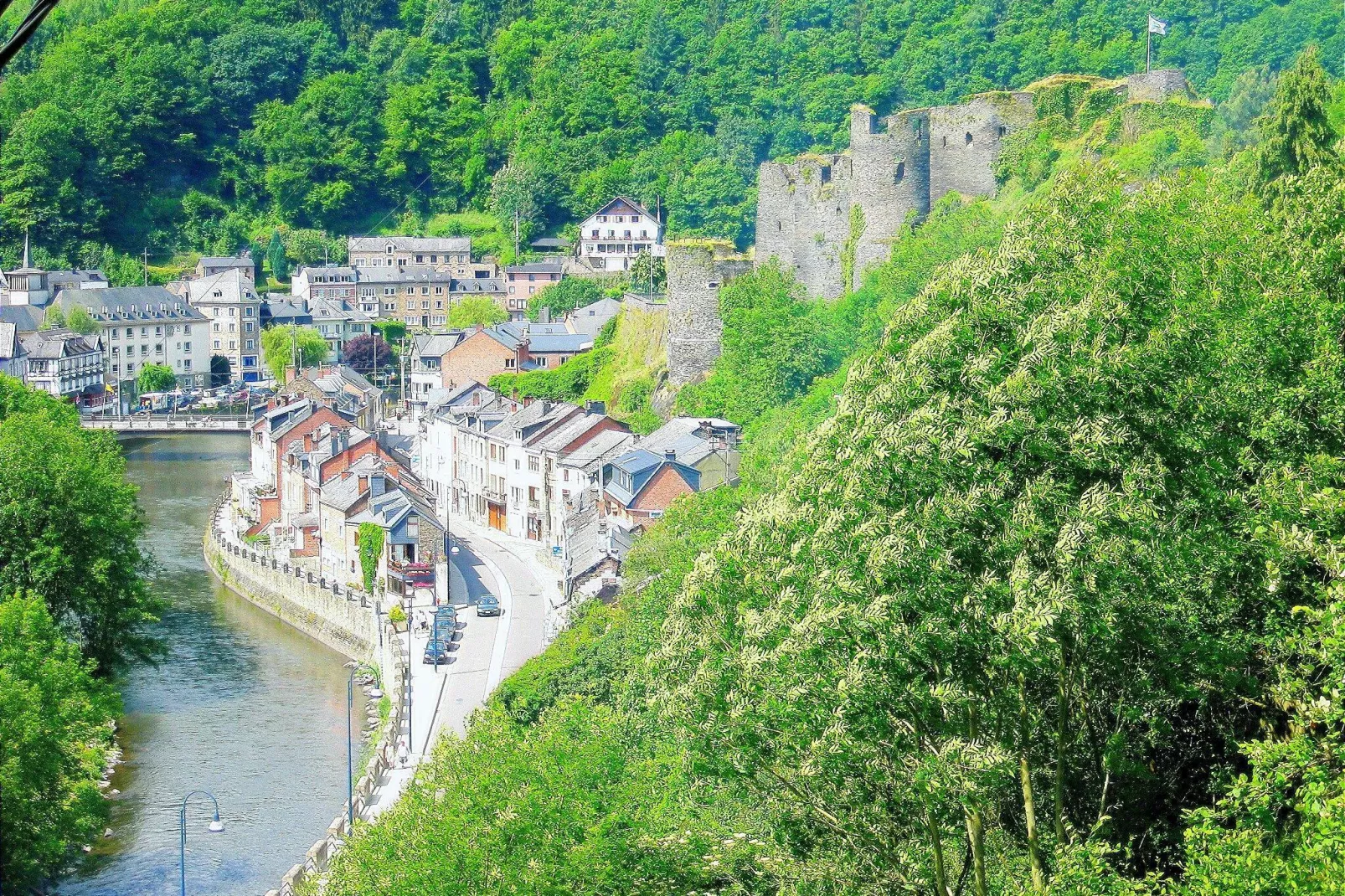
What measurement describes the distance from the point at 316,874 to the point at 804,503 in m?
8.79

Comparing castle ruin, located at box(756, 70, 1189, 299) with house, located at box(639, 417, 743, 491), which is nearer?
house, located at box(639, 417, 743, 491)

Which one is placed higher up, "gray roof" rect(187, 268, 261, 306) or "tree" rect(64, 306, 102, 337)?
"gray roof" rect(187, 268, 261, 306)

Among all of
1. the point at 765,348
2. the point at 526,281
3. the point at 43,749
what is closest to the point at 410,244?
the point at 526,281

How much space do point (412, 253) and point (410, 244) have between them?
0.65m

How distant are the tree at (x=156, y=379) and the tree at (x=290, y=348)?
3754 millimetres

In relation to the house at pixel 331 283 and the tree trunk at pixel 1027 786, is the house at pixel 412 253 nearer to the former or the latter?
the house at pixel 331 283

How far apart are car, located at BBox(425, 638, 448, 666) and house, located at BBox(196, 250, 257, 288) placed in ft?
155

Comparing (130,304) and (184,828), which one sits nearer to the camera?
(184,828)

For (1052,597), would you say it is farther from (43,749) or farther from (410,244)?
(410,244)

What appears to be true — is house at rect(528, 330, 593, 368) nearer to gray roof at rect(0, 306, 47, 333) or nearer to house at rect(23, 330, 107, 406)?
house at rect(23, 330, 107, 406)

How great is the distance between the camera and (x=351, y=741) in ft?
79.8

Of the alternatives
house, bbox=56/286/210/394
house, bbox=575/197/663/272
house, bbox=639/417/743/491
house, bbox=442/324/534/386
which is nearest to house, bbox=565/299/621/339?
house, bbox=442/324/534/386

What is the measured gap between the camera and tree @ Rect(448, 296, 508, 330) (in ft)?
217

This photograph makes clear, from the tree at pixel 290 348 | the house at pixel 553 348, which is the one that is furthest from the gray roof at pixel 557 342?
the tree at pixel 290 348
